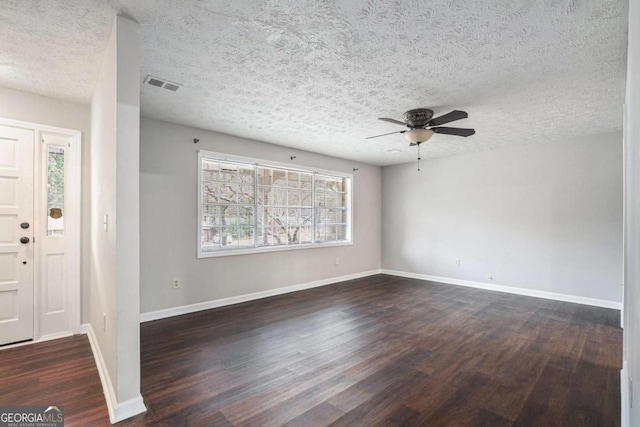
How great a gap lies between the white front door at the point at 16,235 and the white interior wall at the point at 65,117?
179 millimetres

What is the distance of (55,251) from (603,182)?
714 cm

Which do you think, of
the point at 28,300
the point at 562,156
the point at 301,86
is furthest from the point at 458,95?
the point at 28,300

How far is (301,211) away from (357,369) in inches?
133

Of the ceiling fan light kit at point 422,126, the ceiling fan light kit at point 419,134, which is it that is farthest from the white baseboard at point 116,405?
the ceiling fan light kit at point 419,134

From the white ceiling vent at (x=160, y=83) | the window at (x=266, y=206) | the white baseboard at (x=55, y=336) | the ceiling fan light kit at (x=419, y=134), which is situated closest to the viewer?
the white ceiling vent at (x=160, y=83)

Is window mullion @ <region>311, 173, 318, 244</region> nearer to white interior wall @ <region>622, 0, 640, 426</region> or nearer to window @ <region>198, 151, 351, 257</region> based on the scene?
window @ <region>198, 151, 351, 257</region>

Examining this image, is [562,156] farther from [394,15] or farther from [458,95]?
[394,15]

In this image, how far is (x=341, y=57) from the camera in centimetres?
235

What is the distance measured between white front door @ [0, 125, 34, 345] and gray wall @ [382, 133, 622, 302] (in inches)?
238

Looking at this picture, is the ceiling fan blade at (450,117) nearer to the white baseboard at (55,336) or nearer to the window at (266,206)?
the window at (266,206)

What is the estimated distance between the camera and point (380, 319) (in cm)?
385

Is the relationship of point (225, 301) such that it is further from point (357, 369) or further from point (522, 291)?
point (522, 291)

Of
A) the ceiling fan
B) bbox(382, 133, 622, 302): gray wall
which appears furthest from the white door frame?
bbox(382, 133, 622, 302): gray wall

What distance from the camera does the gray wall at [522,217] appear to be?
440 cm
